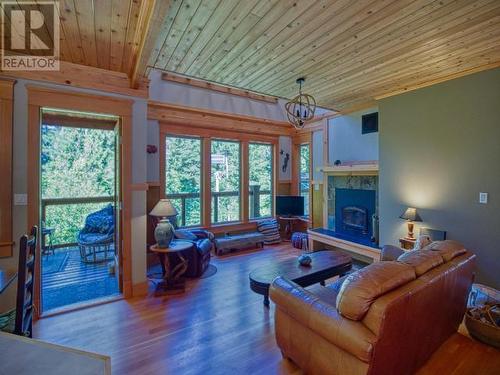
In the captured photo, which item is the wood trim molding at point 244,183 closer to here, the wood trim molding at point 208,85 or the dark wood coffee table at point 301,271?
the wood trim molding at point 208,85

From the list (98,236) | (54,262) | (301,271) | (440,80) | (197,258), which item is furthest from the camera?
(98,236)

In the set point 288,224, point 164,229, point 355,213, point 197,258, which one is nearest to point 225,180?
point 288,224

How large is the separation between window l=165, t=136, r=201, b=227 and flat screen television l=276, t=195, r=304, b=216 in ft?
6.14

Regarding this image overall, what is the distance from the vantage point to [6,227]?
2617 mm

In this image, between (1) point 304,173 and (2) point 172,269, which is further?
(1) point 304,173

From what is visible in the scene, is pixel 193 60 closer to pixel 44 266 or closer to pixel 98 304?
pixel 98 304

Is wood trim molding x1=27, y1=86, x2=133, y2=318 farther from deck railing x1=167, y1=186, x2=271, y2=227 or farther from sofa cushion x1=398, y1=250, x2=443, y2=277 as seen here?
sofa cushion x1=398, y1=250, x2=443, y2=277

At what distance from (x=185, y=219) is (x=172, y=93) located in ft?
8.22

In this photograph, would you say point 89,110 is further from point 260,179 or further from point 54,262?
point 260,179

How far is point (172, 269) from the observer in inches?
144

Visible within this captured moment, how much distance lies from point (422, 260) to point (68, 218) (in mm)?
6269

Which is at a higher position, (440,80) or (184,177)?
(440,80)

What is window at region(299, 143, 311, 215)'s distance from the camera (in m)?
6.12

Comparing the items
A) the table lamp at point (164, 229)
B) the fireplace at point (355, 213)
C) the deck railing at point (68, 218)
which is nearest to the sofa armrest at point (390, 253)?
the fireplace at point (355, 213)
